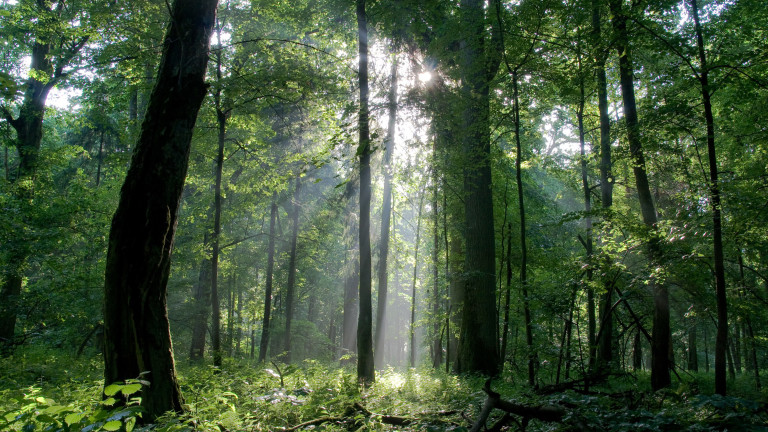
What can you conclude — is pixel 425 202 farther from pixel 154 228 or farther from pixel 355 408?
pixel 154 228

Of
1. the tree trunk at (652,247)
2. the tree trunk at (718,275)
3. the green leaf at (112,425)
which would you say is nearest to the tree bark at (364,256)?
the tree trunk at (652,247)

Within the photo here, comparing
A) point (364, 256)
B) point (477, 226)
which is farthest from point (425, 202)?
point (364, 256)

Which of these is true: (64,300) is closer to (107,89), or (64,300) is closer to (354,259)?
(107,89)

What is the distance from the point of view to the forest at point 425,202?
13.0 feet

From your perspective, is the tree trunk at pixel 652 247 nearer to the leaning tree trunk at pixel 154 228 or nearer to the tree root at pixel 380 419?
the tree root at pixel 380 419

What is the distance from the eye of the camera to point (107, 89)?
1230cm

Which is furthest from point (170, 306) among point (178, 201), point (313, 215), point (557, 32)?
point (557, 32)

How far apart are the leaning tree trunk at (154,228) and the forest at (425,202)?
23 millimetres

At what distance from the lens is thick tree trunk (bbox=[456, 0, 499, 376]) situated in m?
7.98

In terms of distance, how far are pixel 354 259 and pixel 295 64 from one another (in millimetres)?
9501

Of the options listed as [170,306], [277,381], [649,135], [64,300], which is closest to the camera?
[649,135]

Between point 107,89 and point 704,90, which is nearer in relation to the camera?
point 704,90

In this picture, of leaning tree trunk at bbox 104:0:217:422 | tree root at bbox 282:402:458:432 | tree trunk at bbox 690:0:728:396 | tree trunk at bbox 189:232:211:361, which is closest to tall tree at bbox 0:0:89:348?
tree trunk at bbox 189:232:211:361

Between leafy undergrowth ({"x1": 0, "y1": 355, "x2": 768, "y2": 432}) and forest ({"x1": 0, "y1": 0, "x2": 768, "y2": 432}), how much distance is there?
36mm
